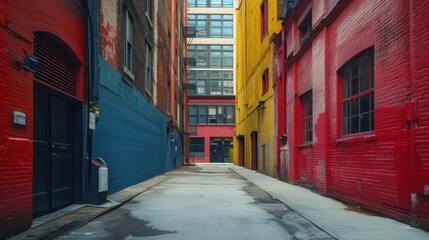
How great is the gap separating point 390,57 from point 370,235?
11.7 ft

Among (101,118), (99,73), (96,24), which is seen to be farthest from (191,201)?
(96,24)

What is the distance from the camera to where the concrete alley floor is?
7.05m

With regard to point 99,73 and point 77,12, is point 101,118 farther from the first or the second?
point 77,12

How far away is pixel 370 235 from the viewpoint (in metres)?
6.89

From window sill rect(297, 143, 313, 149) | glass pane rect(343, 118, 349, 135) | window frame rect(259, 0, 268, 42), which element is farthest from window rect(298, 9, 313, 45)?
window frame rect(259, 0, 268, 42)

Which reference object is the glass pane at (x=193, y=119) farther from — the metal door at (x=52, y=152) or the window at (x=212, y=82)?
the metal door at (x=52, y=152)

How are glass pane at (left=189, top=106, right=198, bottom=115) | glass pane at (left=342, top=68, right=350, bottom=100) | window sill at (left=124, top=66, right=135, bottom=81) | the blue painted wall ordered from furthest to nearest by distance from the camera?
1. glass pane at (left=189, top=106, right=198, bottom=115)
2. window sill at (left=124, top=66, right=135, bottom=81)
3. the blue painted wall
4. glass pane at (left=342, top=68, right=350, bottom=100)

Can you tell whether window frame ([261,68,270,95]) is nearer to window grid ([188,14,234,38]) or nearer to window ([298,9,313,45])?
window ([298,9,313,45])

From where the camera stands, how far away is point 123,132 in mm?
14555

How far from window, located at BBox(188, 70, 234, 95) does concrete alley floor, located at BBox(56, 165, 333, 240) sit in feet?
152

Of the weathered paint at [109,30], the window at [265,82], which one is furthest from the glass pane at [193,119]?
the weathered paint at [109,30]

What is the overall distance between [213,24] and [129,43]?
43389mm

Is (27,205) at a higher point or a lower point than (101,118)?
lower

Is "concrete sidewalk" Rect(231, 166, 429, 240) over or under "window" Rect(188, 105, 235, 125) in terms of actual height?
under
